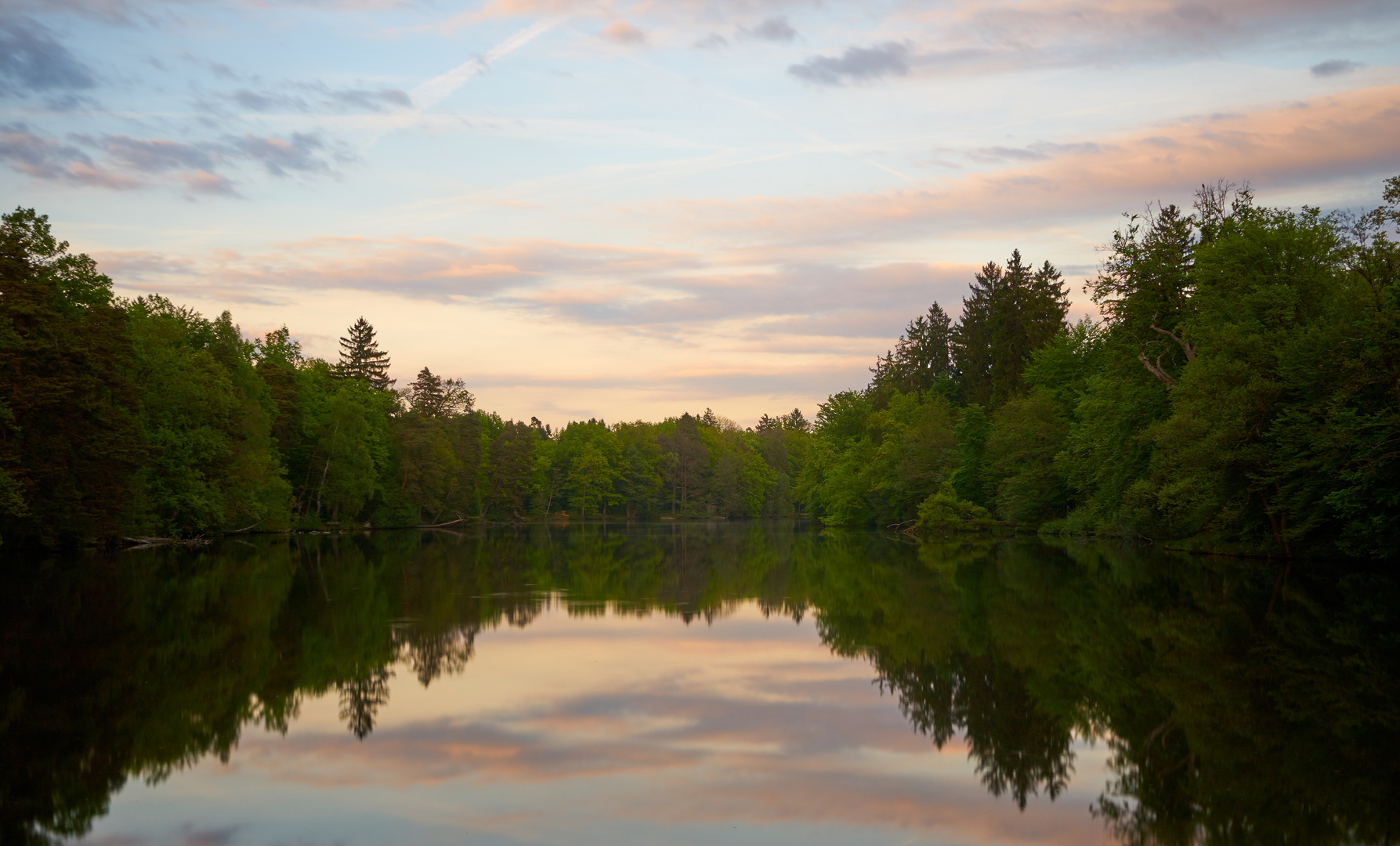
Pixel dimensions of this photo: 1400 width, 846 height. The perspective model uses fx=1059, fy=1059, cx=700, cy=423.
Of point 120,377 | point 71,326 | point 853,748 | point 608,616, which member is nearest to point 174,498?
point 120,377

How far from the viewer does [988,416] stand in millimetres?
71562

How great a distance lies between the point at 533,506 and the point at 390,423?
3643 cm

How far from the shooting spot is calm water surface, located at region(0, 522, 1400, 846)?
282 inches

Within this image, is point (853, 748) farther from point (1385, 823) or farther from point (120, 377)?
point (120, 377)

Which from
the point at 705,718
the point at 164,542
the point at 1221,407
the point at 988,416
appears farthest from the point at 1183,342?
the point at 164,542

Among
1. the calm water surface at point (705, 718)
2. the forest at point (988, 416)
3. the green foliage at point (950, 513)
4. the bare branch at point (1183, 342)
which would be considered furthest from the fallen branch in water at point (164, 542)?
the bare branch at point (1183, 342)

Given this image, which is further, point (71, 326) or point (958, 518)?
point (958, 518)

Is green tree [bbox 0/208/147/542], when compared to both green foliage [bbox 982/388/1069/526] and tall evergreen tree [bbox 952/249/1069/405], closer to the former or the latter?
green foliage [bbox 982/388/1069/526]

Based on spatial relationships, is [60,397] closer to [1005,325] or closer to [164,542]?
[164,542]

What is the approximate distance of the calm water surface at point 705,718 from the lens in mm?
7156

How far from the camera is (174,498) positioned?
4675 centimetres

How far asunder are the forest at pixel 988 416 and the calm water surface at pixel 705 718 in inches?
342

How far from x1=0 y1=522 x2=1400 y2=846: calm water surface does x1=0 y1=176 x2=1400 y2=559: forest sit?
8.69 m

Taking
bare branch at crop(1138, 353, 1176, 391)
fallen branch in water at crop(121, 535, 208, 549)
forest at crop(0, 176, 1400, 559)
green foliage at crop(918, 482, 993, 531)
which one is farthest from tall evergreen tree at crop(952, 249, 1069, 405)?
fallen branch in water at crop(121, 535, 208, 549)
